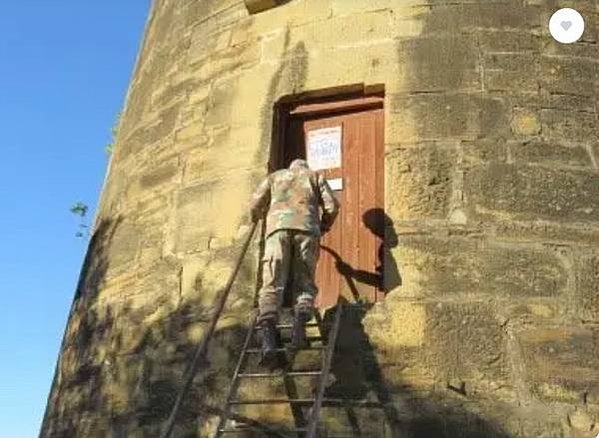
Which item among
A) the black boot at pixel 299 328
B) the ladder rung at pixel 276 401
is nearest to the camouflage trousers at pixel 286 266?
the black boot at pixel 299 328

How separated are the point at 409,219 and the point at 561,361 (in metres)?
1.30

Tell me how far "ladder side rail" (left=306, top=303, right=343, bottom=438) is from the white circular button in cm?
263

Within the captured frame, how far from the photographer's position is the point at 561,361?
5.60 meters

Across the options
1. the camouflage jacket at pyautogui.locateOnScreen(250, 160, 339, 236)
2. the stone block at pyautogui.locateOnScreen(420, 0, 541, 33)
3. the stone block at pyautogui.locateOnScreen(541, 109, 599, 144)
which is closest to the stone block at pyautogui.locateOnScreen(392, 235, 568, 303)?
the camouflage jacket at pyautogui.locateOnScreen(250, 160, 339, 236)

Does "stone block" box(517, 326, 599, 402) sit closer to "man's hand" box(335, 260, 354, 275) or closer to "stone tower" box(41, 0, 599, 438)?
"stone tower" box(41, 0, 599, 438)

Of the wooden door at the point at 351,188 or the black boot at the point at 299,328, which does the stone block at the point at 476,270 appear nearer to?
the wooden door at the point at 351,188

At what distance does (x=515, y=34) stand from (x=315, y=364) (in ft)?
9.25

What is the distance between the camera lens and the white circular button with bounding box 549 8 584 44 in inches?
265

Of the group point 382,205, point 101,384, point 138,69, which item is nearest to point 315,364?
point 382,205

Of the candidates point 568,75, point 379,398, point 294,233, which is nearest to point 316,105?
point 294,233

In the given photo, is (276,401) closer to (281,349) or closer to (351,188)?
(281,349)

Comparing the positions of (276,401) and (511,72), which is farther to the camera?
(511,72)

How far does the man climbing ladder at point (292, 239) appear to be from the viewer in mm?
5586

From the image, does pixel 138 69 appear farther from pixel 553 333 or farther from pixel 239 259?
pixel 553 333
